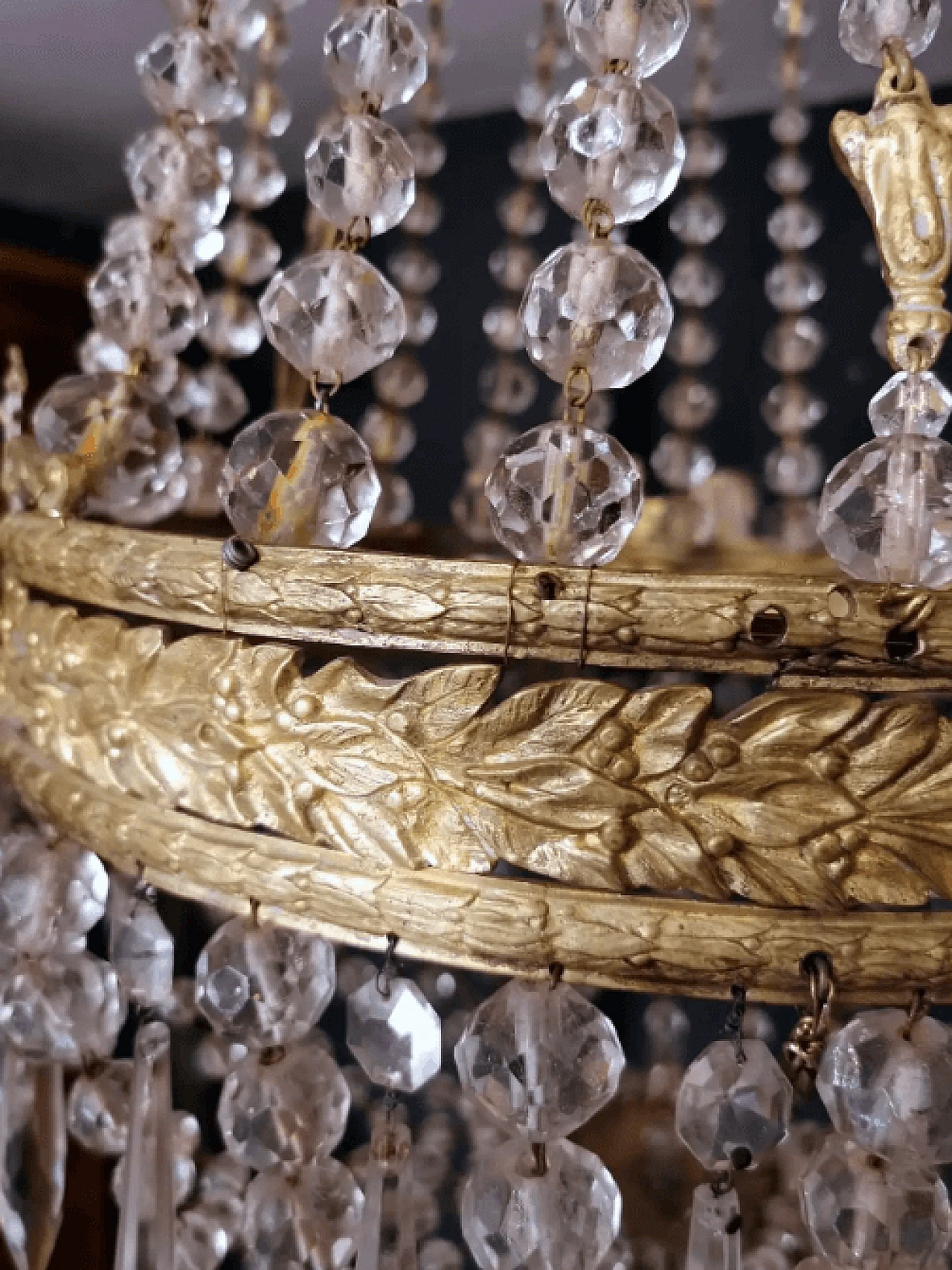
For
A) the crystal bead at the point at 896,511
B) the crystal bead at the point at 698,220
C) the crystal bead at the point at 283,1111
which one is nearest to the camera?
the crystal bead at the point at 896,511

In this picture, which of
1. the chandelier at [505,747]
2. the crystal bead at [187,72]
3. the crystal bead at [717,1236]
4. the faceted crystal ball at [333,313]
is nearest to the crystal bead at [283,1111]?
the chandelier at [505,747]

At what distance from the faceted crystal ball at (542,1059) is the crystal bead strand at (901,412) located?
0.14 metres

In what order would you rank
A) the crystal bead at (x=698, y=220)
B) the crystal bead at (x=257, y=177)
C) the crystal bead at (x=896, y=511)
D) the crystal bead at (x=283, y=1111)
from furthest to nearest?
the crystal bead at (x=698, y=220) < the crystal bead at (x=257, y=177) < the crystal bead at (x=283, y=1111) < the crystal bead at (x=896, y=511)

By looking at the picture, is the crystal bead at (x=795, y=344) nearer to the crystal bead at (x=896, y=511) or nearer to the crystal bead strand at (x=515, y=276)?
the crystal bead strand at (x=515, y=276)

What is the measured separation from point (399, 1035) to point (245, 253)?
428 millimetres

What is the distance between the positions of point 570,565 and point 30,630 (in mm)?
217

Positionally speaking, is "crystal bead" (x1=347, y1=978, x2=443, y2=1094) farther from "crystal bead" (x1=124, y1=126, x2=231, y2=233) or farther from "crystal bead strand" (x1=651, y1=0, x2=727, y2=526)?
"crystal bead strand" (x1=651, y1=0, x2=727, y2=526)

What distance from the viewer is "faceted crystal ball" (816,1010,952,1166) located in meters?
0.35

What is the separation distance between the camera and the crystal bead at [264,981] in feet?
1.34

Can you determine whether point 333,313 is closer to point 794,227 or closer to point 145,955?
point 145,955

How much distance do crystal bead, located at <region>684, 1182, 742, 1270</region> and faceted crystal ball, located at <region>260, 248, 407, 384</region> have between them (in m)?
0.25

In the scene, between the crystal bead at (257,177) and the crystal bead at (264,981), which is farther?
the crystal bead at (257,177)

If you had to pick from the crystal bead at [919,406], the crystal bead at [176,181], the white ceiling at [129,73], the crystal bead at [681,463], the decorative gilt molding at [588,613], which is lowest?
the decorative gilt molding at [588,613]

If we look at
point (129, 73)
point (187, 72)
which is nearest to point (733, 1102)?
point (187, 72)
